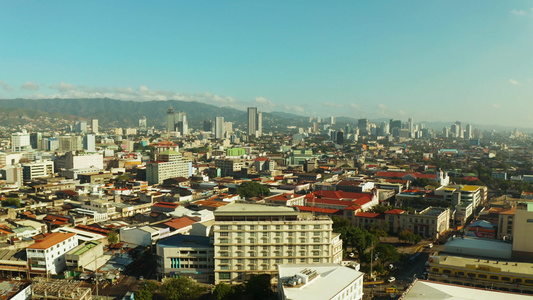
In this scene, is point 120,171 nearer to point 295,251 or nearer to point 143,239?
point 143,239

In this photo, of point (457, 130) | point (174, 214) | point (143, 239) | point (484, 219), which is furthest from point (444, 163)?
point (457, 130)

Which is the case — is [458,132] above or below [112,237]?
above

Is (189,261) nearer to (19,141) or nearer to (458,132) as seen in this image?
(19,141)

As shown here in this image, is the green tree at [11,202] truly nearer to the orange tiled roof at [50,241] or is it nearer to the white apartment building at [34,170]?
the orange tiled roof at [50,241]

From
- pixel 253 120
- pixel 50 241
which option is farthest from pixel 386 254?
pixel 253 120

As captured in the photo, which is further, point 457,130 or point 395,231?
point 457,130

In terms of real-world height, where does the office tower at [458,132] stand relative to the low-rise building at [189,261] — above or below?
above

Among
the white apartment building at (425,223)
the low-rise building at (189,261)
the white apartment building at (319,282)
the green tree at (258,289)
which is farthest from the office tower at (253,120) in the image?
the white apartment building at (319,282)
